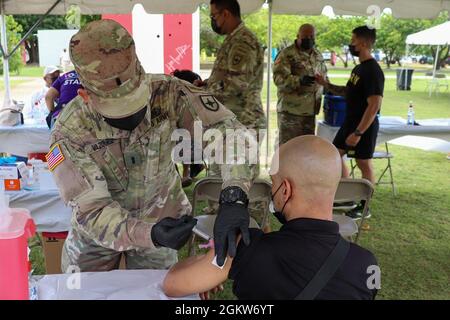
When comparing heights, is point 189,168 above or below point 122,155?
below

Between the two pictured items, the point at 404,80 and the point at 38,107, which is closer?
the point at 38,107

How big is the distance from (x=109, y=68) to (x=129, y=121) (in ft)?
0.66

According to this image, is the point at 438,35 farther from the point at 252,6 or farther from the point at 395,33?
the point at 395,33

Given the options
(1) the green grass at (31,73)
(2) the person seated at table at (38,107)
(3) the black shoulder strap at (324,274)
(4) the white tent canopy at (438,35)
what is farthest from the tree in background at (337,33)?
(3) the black shoulder strap at (324,274)

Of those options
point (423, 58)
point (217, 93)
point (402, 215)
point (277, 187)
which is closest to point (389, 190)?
point (402, 215)

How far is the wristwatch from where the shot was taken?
51.6 inches

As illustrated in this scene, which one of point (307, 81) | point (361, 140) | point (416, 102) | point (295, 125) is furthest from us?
point (416, 102)

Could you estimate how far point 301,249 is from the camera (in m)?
1.17

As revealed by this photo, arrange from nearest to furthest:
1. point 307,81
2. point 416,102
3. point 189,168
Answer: point 307,81 → point 189,168 → point 416,102

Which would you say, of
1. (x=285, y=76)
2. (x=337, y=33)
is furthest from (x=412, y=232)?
(x=337, y=33)

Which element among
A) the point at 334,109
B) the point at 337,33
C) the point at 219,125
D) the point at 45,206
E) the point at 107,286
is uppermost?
the point at 337,33

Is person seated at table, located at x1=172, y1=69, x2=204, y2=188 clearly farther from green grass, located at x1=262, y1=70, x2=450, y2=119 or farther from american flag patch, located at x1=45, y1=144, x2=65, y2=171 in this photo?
green grass, located at x1=262, y1=70, x2=450, y2=119
